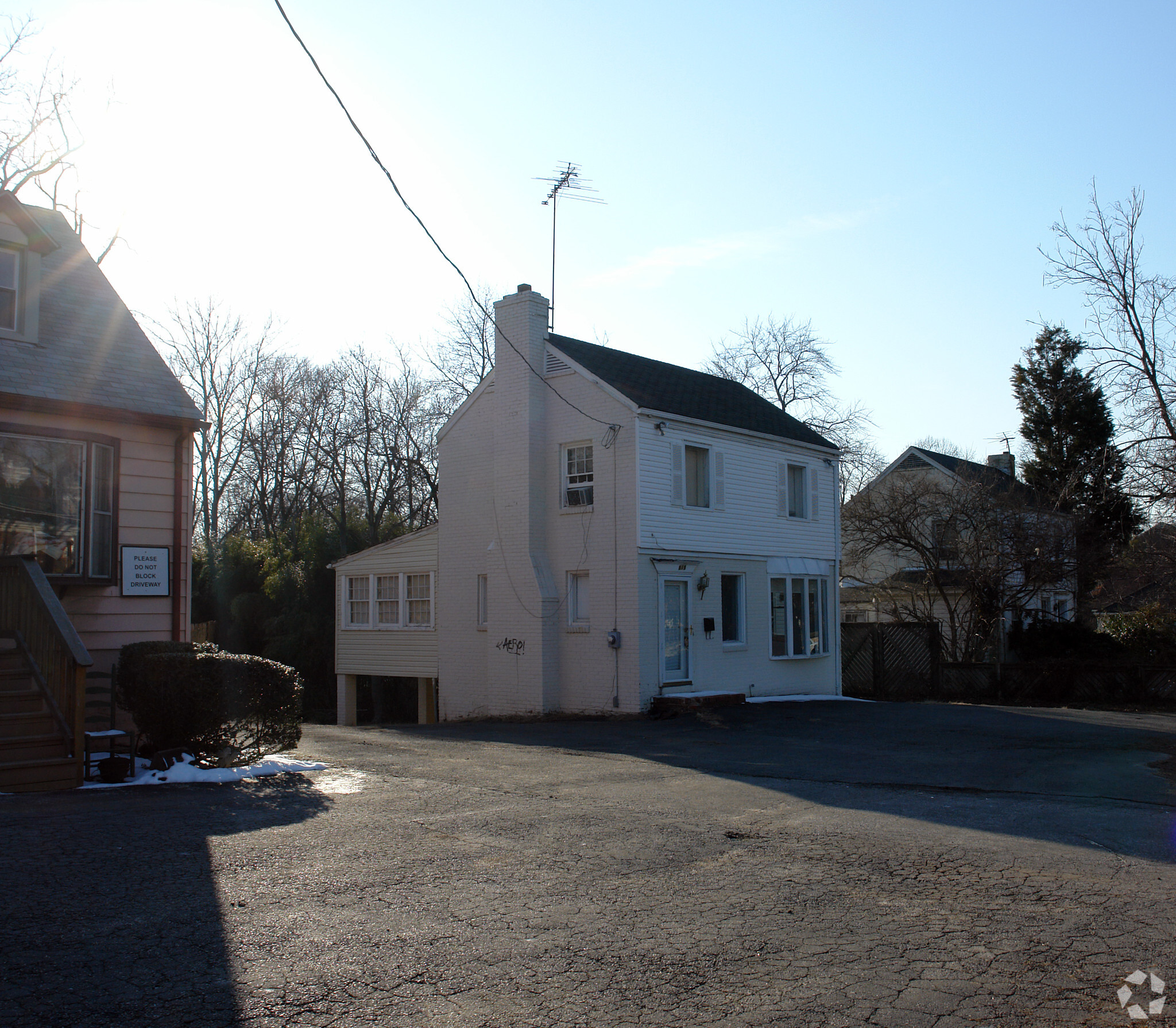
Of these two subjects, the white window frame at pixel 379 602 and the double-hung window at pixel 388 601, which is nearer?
the white window frame at pixel 379 602

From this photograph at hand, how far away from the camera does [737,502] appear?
72.3ft

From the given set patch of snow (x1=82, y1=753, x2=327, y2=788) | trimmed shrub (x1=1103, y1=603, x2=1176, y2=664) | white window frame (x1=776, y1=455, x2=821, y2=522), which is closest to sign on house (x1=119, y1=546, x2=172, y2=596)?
patch of snow (x1=82, y1=753, x2=327, y2=788)

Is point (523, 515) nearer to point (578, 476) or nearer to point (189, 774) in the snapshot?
point (578, 476)

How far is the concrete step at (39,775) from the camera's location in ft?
29.4

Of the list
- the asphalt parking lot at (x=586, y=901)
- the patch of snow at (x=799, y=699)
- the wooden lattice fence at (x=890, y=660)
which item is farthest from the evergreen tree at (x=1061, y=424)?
the asphalt parking lot at (x=586, y=901)

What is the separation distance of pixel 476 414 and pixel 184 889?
693 inches

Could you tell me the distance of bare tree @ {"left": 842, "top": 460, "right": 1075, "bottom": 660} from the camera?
92.8ft

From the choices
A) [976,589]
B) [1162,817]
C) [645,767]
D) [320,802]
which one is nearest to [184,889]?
[320,802]

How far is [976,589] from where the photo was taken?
28500 millimetres

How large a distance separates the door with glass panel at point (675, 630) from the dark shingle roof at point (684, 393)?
3.55m

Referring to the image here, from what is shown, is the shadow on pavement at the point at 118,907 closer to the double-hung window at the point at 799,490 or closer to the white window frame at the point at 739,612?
the white window frame at the point at 739,612

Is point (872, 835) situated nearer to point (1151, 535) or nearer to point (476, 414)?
point (476, 414)

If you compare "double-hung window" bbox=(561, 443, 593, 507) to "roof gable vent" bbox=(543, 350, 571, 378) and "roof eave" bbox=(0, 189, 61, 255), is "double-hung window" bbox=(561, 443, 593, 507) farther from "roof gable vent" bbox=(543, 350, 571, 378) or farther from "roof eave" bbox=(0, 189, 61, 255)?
"roof eave" bbox=(0, 189, 61, 255)

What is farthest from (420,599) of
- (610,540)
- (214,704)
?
(214,704)
